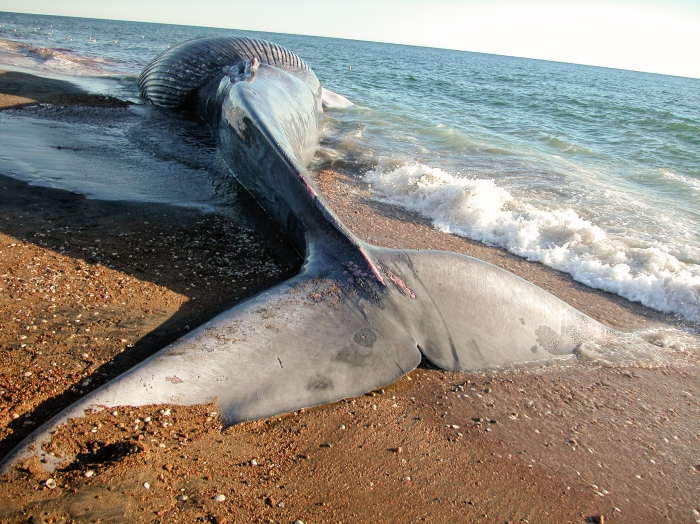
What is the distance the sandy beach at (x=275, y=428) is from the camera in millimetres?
2148

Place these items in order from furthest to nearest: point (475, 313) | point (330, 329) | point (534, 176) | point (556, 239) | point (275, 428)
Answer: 1. point (534, 176)
2. point (556, 239)
3. point (475, 313)
4. point (330, 329)
5. point (275, 428)

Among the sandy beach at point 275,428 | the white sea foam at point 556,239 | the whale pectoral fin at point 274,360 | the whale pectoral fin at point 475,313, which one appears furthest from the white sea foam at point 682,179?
the whale pectoral fin at point 274,360

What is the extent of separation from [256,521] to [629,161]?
11894mm

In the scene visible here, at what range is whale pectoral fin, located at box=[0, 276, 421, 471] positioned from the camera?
2.42 meters

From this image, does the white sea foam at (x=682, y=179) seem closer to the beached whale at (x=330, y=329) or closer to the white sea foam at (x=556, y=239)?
the white sea foam at (x=556, y=239)

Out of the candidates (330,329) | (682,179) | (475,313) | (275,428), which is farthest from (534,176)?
(275,428)

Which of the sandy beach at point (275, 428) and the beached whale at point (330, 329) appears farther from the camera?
the beached whale at point (330, 329)

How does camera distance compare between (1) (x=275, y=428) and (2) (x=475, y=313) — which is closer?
(1) (x=275, y=428)

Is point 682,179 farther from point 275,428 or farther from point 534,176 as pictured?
point 275,428

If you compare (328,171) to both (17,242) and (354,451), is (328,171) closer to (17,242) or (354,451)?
(17,242)

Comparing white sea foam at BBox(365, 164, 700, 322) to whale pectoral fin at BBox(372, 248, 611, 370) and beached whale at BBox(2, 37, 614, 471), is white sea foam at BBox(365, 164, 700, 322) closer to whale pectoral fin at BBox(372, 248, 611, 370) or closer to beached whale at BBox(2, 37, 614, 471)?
beached whale at BBox(2, 37, 614, 471)

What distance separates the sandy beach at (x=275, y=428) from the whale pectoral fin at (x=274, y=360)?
0.10 metres

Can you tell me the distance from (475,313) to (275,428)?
4.96 ft

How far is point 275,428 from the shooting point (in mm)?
2611
